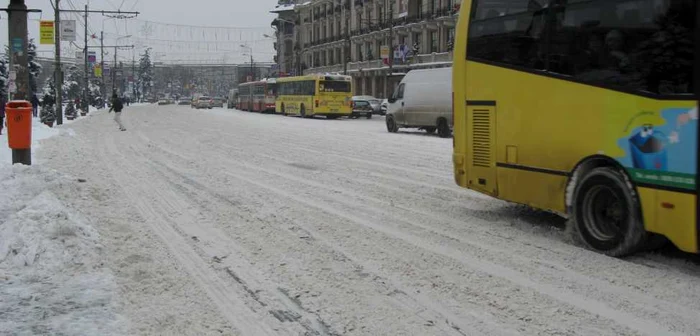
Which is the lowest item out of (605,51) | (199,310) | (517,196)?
(199,310)

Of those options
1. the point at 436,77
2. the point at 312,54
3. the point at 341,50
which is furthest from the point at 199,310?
the point at 312,54

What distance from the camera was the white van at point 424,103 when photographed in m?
24.8

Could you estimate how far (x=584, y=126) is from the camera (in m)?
6.63

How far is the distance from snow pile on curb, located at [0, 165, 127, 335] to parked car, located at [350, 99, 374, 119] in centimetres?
3800

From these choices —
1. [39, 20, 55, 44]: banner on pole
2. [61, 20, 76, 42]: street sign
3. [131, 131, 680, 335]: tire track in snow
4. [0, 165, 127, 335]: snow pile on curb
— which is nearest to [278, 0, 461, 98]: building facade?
[61, 20, 76, 42]: street sign

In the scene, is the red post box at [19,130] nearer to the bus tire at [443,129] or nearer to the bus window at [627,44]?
the bus window at [627,44]

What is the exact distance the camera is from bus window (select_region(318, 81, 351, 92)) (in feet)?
139

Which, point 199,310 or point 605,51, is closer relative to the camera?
point 199,310

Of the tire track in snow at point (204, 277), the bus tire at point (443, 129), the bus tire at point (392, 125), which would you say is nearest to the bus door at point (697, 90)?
the tire track in snow at point (204, 277)

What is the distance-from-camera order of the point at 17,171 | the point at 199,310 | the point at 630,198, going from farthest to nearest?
the point at 17,171
the point at 630,198
the point at 199,310

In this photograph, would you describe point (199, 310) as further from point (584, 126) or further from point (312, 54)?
point (312, 54)

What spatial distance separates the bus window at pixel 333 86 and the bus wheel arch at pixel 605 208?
118ft

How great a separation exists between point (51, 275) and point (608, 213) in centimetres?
512

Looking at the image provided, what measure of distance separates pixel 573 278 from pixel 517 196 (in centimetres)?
216
